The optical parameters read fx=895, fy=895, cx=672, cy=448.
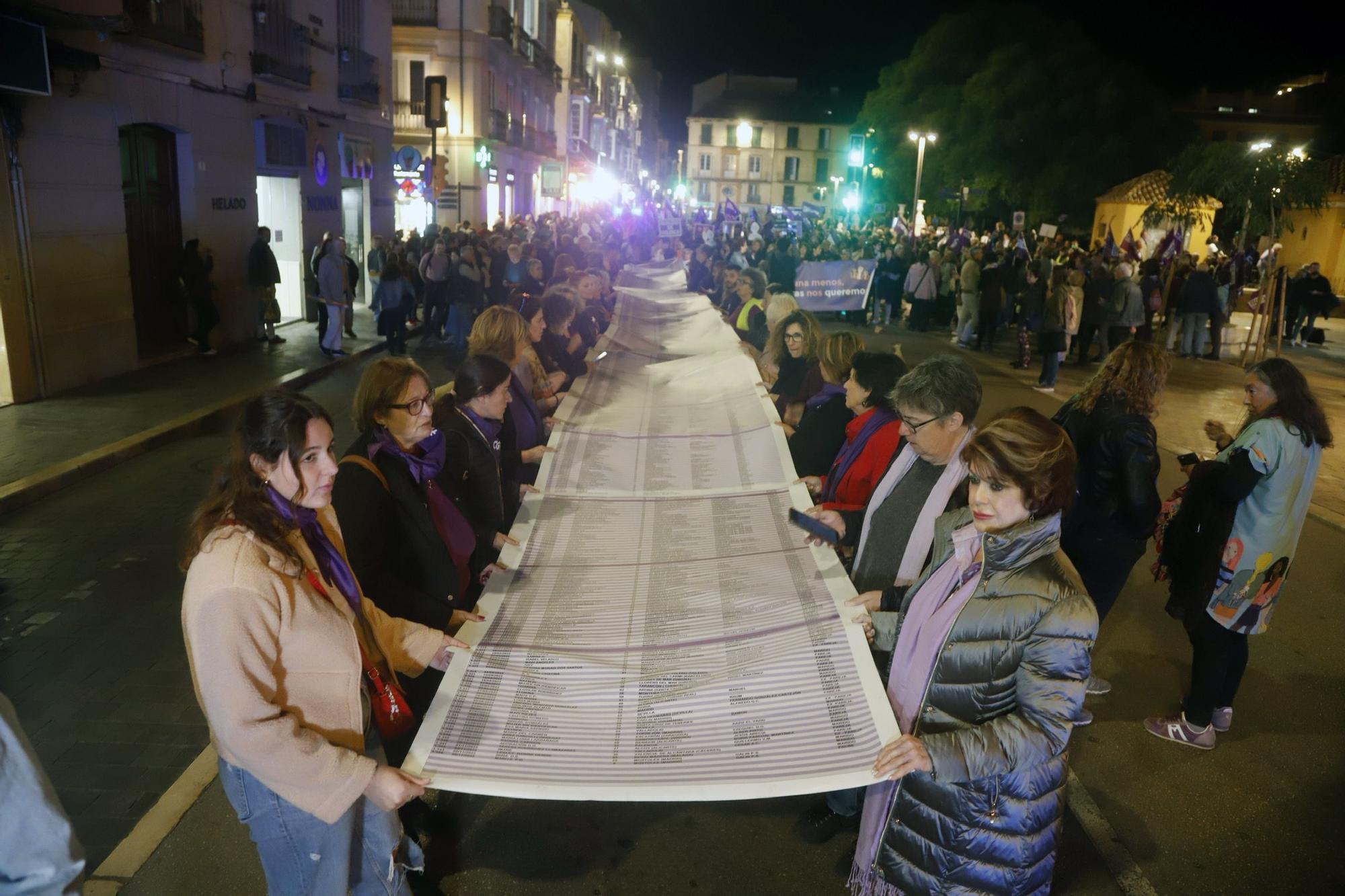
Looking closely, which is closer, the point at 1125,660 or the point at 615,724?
the point at 615,724

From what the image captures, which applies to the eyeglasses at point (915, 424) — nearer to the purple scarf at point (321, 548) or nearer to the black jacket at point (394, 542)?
the black jacket at point (394, 542)

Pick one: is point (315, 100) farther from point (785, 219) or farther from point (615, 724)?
point (785, 219)

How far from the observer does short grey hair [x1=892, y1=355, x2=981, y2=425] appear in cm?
329

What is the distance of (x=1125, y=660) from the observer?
217 inches

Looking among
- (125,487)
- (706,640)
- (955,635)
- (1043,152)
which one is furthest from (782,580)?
(1043,152)

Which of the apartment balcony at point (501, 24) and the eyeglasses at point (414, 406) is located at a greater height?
the apartment balcony at point (501, 24)

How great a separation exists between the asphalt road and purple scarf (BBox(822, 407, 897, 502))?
4.62 feet

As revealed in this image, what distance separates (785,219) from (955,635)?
117 feet

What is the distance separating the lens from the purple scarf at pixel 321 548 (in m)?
2.31

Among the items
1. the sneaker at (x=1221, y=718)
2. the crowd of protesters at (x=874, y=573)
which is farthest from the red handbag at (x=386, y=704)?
the sneaker at (x=1221, y=718)

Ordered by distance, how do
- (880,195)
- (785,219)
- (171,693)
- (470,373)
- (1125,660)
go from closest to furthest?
(470,373)
(171,693)
(1125,660)
(785,219)
(880,195)

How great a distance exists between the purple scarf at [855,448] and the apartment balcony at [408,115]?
30513 mm

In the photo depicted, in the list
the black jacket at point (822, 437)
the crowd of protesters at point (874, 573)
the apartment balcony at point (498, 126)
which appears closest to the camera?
the crowd of protesters at point (874, 573)

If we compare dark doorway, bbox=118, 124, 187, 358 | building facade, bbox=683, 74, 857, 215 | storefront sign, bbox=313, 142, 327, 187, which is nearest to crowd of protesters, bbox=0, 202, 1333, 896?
dark doorway, bbox=118, 124, 187, 358
